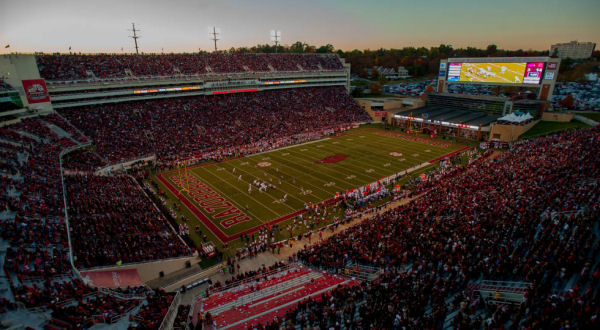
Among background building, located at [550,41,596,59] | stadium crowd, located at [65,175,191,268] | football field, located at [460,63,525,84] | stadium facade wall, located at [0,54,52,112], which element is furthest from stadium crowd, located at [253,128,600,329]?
background building, located at [550,41,596,59]

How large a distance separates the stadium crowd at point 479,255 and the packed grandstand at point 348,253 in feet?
0.20

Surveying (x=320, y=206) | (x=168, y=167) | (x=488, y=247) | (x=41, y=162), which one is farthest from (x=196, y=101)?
(x=488, y=247)

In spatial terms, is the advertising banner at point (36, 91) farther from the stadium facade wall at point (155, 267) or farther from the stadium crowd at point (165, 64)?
the stadium facade wall at point (155, 267)

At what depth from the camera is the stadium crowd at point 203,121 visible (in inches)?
1464

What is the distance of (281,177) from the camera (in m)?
31.5

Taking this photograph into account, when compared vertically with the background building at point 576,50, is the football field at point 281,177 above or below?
below

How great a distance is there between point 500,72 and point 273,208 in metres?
43.1

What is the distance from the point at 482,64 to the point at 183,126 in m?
46.4

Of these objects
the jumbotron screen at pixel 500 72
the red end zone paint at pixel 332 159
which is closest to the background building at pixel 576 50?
the jumbotron screen at pixel 500 72

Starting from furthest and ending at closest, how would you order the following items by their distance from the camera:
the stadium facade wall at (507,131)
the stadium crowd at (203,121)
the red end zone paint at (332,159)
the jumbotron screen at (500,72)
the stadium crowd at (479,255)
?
1. the jumbotron screen at (500,72)
2. the stadium facade wall at (507,131)
3. the stadium crowd at (203,121)
4. the red end zone paint at (332,159)
5. the stadium crowd at (479,255)

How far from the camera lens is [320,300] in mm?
12680

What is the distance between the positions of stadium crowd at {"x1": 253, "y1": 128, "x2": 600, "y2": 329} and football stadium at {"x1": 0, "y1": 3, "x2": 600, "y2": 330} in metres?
0.09

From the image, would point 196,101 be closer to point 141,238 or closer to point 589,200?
point 141,238

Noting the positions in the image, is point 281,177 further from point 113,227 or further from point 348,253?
point 113,227
